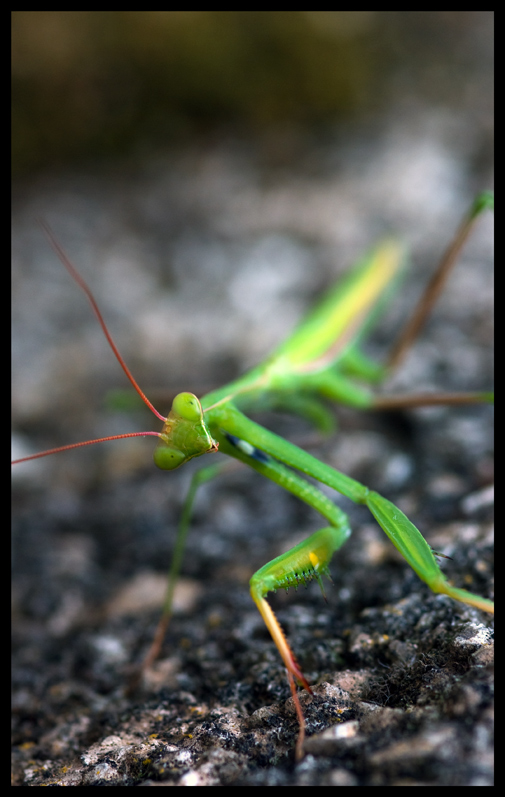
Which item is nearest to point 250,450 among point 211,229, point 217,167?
point 211,229

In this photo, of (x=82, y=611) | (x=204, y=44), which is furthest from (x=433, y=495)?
(x=204, y=44)

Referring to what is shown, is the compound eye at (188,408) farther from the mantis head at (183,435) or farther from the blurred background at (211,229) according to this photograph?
the blurred background at (211,229)

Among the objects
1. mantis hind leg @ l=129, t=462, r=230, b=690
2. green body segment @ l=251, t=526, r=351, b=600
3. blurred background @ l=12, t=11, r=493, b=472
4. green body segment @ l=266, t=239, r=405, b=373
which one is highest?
blurred background @ l=12, t=11, r=493, b=472

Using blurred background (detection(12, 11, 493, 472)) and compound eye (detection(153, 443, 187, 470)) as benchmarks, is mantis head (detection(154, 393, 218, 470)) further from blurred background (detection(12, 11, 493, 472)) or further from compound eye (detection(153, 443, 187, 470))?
blurred background (detection(12, 11, 493, 472))

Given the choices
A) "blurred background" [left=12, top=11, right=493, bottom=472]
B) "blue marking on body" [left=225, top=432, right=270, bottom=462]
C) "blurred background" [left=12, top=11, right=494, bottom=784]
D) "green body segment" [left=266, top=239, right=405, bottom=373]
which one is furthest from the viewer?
"blurred background" [left=12, top=11, right=493, bottom=472]

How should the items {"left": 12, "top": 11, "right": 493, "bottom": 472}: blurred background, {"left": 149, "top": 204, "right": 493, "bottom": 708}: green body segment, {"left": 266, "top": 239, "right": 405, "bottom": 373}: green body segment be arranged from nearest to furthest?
1. {"left": 149, "top": 204, "right": 493, "bottom": 708}: green body segment
2. {"left": 266, "top": 239, "right": 405, "bottom": 373}: green body segment
3. {"left": 12, "top": 11, "right": 493, "bottom": 472}: blurred background

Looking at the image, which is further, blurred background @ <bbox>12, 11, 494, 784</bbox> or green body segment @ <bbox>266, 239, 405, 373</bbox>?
green body segment @ <bbox>266, 239, 405, 373</bbox>

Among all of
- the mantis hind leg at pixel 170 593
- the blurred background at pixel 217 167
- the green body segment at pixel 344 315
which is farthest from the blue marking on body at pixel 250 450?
the blurred background at pixel 217 167

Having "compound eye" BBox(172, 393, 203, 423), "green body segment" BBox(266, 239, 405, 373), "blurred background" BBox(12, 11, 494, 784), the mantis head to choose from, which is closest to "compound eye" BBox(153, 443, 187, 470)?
the mantis head
